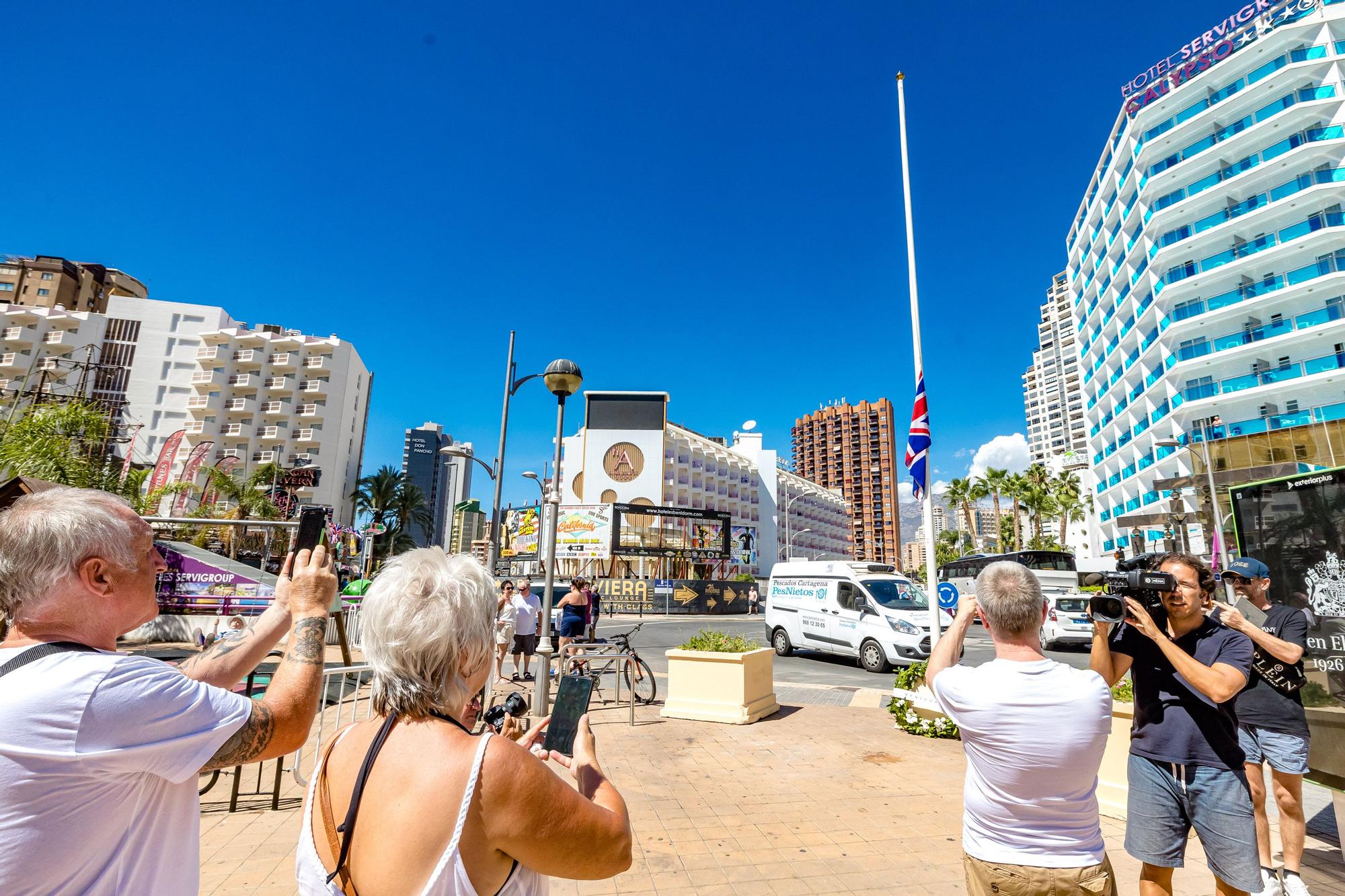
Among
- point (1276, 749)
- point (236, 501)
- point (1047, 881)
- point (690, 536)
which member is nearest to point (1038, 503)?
point (690, 536)

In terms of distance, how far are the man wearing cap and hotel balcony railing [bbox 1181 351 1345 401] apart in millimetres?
43105

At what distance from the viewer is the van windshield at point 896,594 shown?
510 inches

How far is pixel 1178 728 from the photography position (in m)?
2.76

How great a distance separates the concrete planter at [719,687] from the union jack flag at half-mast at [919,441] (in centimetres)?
301

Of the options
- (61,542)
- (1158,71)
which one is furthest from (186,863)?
(1158,71)

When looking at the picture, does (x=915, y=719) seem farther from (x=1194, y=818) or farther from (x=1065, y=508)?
(x=1065, y=508)

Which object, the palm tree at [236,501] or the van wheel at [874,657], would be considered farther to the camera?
the palm tree at [236,501]

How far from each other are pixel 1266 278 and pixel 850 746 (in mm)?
47450

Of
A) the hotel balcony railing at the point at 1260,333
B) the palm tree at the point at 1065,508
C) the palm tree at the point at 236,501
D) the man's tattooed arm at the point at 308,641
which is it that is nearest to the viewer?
the man's tattooed arm at the point at 308,641

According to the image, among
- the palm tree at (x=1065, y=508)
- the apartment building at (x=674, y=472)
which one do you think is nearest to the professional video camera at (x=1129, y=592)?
the apartment building at (x=674, y=472)

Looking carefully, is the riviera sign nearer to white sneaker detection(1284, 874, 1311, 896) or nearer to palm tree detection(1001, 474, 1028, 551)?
palm tree detection(1001, 474, 1028, 551)

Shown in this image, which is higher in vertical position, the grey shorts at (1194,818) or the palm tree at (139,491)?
the palm tree at (139,491)

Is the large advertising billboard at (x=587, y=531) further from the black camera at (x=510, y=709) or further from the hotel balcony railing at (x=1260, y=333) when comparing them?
the black camera at (x=510, y=709)

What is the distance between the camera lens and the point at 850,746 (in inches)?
271
